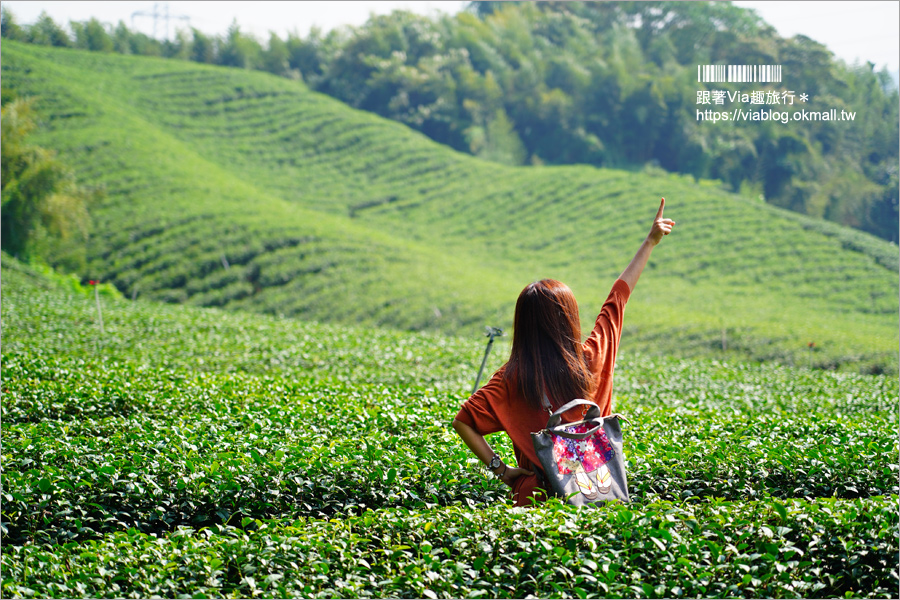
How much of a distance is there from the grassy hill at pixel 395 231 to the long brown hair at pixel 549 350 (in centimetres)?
1476

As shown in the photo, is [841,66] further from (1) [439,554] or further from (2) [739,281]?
(1) [439,554]

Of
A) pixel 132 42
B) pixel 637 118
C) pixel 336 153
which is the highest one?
pixel 132 42

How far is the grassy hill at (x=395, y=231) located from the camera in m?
21.1

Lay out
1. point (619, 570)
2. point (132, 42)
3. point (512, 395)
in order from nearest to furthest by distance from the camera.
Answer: point (619, 570), point (512, 395), point (132, 42)

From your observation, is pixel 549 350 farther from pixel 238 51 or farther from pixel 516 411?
pixel 238 51

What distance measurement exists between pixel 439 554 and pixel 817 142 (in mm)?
45298

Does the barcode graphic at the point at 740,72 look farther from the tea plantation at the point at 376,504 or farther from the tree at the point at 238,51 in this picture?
the tea plantation at the point at 376,504

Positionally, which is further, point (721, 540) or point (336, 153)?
point (336, 153)

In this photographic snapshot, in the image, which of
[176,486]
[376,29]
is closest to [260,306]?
[176,486]

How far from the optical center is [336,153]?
37906 millimetres

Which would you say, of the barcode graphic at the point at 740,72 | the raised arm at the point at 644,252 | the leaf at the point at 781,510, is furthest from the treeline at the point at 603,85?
the leaf at the point at 781,510

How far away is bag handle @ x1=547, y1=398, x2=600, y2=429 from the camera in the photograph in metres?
2.78

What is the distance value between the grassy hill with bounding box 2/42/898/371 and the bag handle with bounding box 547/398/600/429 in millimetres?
14781

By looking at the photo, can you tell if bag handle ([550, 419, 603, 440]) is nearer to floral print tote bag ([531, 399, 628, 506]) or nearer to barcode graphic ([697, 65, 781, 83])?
floral print tote bag ([531, 399, 628, 506])
